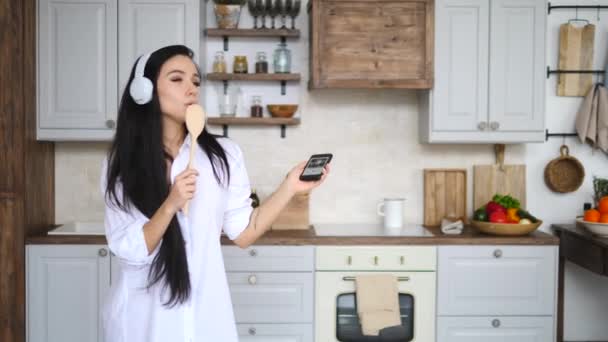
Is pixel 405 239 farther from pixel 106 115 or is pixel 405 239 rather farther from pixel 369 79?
pixel 106 115

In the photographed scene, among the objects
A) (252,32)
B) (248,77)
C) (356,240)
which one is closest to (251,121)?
(248,77)

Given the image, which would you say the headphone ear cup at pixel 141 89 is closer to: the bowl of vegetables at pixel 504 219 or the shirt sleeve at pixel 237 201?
the shirt sleeve at pixel 237 201

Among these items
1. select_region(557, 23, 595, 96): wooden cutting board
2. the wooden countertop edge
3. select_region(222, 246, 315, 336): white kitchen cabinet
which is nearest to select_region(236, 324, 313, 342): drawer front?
select_region(222, 246, 315, 336): white kitchen cabinet

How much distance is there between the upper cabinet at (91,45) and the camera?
3.56m

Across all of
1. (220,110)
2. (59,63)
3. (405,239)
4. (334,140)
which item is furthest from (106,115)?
(405,239)

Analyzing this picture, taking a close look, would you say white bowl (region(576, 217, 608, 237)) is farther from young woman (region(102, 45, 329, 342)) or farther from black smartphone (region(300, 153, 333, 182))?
young woman (region(102, 45, 329, 342))

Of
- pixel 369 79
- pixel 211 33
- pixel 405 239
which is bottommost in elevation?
pixel 405 239

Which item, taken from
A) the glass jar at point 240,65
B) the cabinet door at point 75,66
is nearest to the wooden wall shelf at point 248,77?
the glass jar at point 240,65

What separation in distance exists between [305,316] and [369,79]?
1.30m

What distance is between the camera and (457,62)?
11.9 feet

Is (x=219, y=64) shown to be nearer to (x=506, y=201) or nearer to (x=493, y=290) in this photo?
(x=506, y=201)

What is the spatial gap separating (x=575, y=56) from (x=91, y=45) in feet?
9.01

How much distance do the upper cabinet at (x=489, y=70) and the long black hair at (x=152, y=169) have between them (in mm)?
2023

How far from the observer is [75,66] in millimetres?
3570
